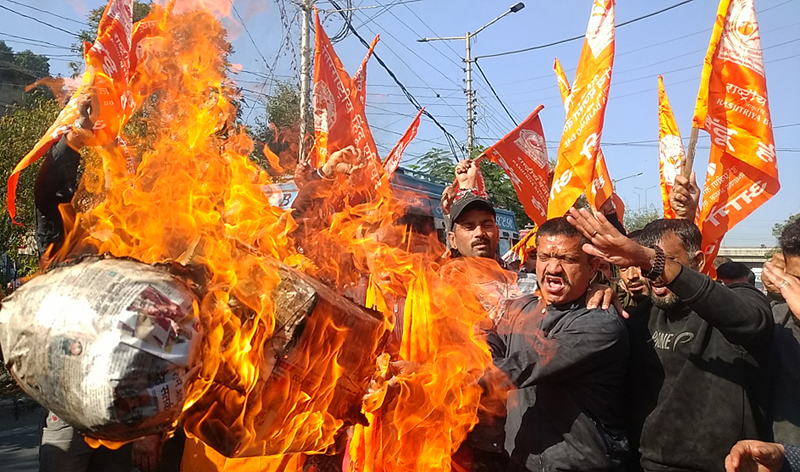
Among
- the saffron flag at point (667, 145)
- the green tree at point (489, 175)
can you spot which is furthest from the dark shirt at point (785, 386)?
the green tree at point (489, 175)

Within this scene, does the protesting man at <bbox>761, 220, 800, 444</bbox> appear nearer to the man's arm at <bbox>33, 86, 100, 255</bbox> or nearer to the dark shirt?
the dark shirt

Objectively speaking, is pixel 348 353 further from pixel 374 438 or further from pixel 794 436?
pixel 794 436

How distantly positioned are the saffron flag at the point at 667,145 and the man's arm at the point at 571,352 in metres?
3.44

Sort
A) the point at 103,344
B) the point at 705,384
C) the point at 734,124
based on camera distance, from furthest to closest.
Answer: the point at 734,124 < the point at 705,384 < the point at 103,344

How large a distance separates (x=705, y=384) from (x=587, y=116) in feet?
8.78

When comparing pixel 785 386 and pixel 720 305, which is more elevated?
pixel 720 305

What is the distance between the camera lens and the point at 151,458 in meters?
3.78

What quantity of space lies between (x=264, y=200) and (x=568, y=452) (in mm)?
1769

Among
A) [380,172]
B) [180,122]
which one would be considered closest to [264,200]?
[180,122]

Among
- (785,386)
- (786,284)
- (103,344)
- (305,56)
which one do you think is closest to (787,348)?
(785,386)

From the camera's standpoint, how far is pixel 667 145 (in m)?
6.07

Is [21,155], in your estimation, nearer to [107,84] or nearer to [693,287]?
[107,84]

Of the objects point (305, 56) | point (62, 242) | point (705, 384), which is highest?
point (305, 56)

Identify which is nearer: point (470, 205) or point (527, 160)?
point (470, 205)
